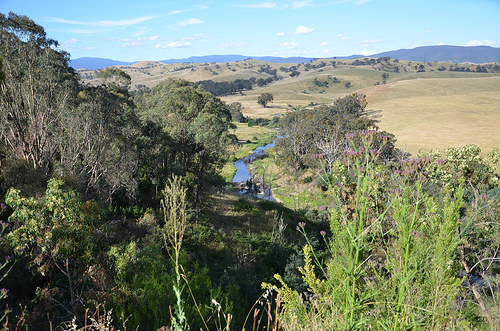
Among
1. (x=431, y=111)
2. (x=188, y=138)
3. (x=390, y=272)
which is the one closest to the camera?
(x=390, y=272)

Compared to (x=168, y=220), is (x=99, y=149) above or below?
above

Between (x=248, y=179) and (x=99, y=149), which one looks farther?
(x=248, y=179)

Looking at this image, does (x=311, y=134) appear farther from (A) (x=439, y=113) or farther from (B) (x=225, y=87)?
(B) (x=225, y=87)

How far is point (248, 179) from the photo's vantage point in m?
38.7

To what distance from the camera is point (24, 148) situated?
1193 cm

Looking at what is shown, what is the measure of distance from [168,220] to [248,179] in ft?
112

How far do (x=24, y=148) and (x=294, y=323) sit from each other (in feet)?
44.0

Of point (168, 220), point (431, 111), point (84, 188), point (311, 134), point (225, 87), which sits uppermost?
point (225, 87)

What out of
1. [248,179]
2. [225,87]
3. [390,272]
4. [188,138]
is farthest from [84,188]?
[225,87]

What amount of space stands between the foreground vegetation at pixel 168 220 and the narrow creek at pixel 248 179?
438 cm

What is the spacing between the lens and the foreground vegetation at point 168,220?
4.71m

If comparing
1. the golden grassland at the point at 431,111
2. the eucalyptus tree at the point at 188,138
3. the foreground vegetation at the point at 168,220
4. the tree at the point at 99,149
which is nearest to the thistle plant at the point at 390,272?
the foreground vegetation at the point at 168,220

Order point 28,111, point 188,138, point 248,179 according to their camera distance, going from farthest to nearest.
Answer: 1. point 248,179
2. point 188,138
3. point 28,111

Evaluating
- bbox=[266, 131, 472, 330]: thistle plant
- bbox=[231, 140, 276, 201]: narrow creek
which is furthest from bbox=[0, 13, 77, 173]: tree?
bbox=[231, 140, 276, 201]: narrow creek
